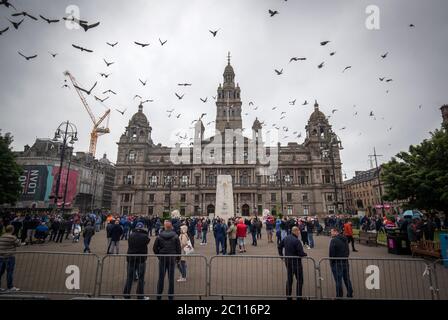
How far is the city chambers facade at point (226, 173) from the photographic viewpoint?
60.6 metres

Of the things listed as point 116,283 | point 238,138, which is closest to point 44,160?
point 238,138

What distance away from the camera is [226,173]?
2440 inches

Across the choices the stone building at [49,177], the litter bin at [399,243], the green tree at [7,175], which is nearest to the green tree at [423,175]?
the litter bin at [399,243]

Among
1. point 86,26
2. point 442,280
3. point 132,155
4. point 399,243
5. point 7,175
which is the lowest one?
point 442,280

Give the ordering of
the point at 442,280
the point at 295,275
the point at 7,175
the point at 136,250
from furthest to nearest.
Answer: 1. the point at 7,175
2. the point at 442,280
3. the point at 136,250
4. the point at 295,275

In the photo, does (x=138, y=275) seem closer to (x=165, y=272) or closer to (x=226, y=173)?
(x=165, y=272)

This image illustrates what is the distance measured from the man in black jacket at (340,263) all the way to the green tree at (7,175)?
110 feet

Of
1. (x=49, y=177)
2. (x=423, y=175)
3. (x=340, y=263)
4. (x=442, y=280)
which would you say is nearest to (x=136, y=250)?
(x=340, y=263)

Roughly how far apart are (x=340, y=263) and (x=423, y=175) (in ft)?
46.2

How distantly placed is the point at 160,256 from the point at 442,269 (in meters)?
10.8

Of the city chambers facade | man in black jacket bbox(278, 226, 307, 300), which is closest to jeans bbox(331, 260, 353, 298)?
man in black jacket bbox(278, 226, 307, 300)

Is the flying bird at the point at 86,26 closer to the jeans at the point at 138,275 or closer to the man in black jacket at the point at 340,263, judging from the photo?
the jeans at the point at 138,275

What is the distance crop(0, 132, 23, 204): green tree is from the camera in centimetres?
2642
